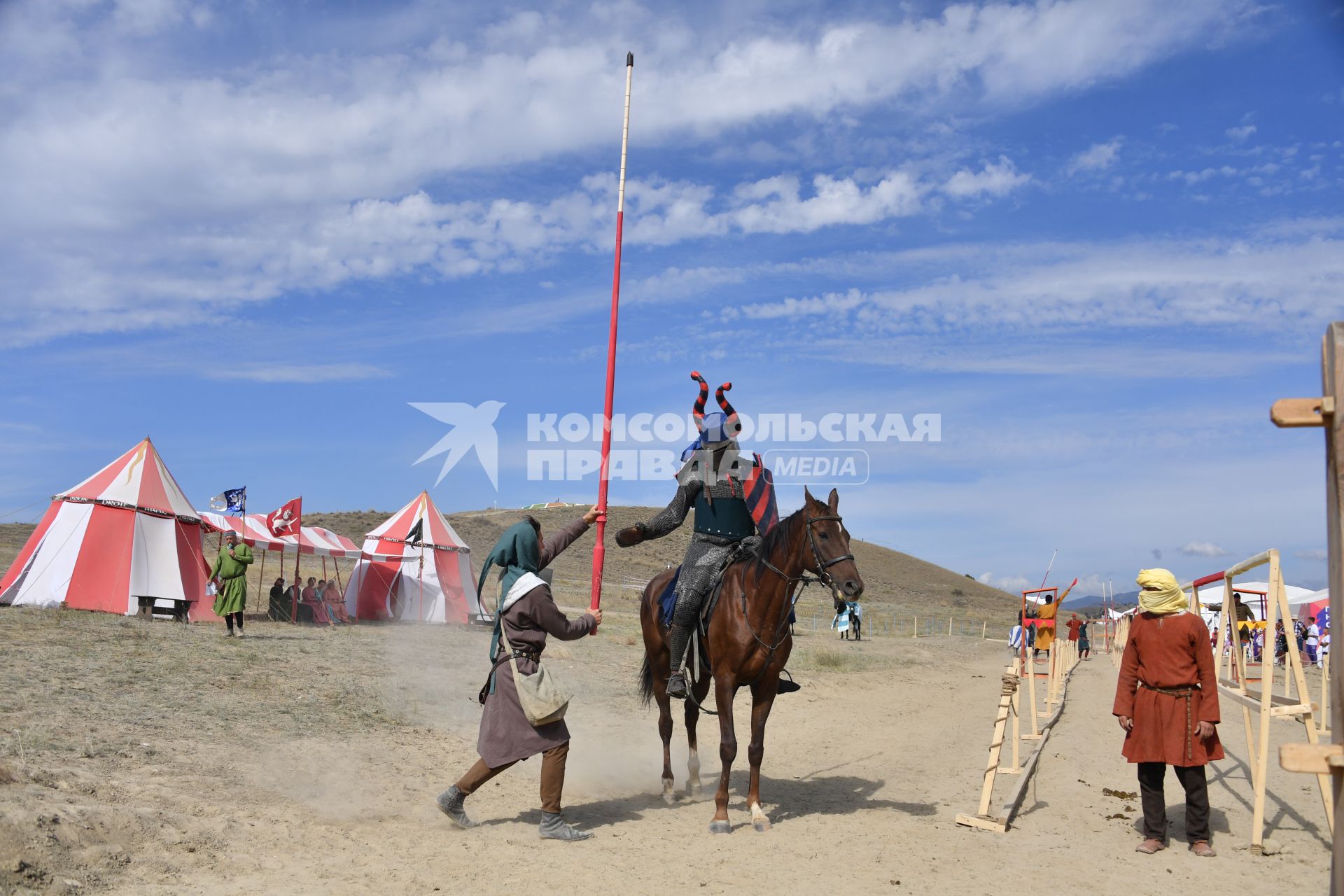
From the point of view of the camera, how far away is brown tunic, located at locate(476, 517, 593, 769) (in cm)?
686

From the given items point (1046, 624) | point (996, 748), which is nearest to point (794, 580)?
point (996, 748)

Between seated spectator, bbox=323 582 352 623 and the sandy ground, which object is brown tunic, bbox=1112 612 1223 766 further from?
seated spectator, bbox=323 582 352 623

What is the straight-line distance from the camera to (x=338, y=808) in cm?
721

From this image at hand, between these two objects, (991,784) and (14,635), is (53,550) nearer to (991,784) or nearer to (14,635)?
(14,635)

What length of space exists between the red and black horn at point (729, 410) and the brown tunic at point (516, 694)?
2.15 meters

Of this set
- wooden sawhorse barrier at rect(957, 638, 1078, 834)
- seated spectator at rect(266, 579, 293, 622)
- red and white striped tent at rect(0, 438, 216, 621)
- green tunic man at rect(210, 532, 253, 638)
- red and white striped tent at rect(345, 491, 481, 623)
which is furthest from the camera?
red and white striped tent at rect(345, 491, 481, 623)

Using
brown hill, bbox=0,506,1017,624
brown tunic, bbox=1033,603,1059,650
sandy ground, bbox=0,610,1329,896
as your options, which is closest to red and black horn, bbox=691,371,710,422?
sandy ground, bbox=0,610,1329,896

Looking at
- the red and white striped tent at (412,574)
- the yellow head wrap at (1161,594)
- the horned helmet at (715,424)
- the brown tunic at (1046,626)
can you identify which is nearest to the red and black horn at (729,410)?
the horned helmet at (715,424)

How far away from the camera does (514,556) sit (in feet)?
23.6

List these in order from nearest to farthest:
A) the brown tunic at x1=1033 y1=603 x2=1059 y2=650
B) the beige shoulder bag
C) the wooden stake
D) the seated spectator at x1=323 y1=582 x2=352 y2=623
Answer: the beige shoulder bag → the wooden stake → the brown tunic at x1=1033 y1=603 x2=1059 y2=650 → the seated spectator at x1=323 y1=582 x2=352 y2=623

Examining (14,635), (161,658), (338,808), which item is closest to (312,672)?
(161,658)

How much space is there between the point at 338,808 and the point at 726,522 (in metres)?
3.84

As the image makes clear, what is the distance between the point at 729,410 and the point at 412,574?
1847cm

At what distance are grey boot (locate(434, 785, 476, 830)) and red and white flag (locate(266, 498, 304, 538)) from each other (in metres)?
18.0
